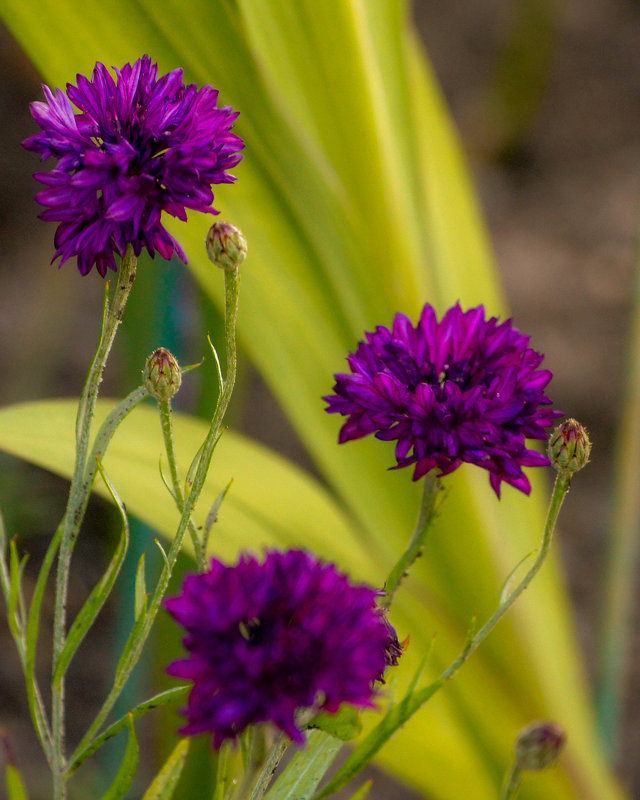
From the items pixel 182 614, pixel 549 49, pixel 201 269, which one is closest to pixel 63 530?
pixel 182 614

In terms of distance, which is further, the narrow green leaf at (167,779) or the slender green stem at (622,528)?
the slender green stem at (622,528)

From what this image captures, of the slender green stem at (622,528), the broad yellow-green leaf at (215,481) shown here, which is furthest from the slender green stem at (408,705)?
the slender green stem at (622,528)

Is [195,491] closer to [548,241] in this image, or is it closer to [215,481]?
[215,481]

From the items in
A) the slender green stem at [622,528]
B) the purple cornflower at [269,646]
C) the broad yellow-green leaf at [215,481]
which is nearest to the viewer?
the purple cornflower at [269,646]

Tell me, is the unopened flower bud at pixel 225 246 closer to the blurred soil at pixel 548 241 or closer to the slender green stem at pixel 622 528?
the slender green stem at pixel 622 528

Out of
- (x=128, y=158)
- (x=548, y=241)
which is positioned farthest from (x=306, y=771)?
(x=548, y=241)

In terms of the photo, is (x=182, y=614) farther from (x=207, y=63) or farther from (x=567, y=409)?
(x=567, y=409)

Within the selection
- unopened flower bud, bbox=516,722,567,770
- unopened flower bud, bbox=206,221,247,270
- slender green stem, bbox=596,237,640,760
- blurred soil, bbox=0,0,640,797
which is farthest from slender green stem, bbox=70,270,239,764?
blurred soil, bbox=0,0,640,797
